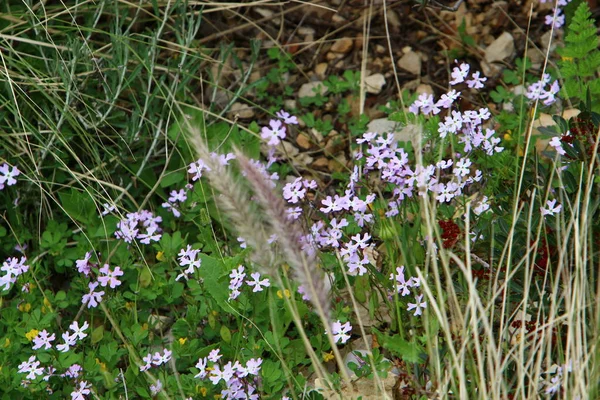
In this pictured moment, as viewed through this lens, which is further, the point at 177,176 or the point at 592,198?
the point at 177,176

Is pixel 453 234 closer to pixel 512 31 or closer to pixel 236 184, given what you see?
pixel 236 184

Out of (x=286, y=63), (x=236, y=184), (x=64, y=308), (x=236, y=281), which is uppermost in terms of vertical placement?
(x=286, y=63)

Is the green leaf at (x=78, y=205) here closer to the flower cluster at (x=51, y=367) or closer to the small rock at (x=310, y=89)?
the flower cluster at (x=51, y=367)

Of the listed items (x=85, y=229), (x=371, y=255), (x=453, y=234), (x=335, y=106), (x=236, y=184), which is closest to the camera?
(x=236, y=184)

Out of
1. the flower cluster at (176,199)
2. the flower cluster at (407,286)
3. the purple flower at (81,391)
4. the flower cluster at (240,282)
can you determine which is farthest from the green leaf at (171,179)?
the flower cluster at (407,286)

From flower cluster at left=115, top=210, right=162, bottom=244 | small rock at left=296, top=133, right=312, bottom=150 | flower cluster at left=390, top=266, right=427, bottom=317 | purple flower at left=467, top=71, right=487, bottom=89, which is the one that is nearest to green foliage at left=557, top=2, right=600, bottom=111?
purple flower at left=467, top=71, right=487, bottom=89

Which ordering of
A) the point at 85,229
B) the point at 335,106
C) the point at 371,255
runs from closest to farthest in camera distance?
the point at 371,255, the point at 85,229, the point at 335,106

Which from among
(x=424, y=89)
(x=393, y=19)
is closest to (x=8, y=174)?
(x=424, y=89)

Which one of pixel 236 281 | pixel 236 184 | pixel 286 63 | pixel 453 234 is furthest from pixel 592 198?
pixel 286 63
